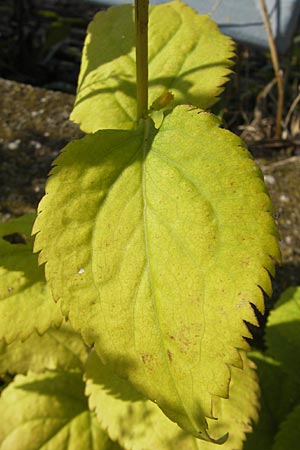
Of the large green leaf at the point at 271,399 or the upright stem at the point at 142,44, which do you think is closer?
the upright stem at the point at 142,44

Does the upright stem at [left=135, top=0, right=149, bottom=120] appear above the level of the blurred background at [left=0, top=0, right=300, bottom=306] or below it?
above

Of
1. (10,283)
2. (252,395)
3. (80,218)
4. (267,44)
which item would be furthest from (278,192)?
(80,218)

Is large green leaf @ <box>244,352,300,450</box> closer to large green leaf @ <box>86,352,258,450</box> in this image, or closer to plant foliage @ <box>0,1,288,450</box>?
large green leaf @ <box>86,352,258,450</box>

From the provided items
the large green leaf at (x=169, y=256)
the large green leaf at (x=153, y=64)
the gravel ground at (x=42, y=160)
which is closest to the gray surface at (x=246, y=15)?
the gravel ground at (x=42, y=160)

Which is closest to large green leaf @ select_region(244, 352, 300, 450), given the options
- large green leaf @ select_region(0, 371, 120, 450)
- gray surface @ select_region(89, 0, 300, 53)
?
large green leaf @ select_region(0, 371, 120, 450)

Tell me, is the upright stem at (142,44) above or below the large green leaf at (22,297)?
above

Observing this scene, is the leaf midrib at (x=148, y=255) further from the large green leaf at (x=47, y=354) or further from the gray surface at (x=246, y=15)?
the gray surface at (x=246, y=15)

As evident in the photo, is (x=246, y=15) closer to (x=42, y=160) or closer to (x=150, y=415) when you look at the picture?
(x=42, y=160)
